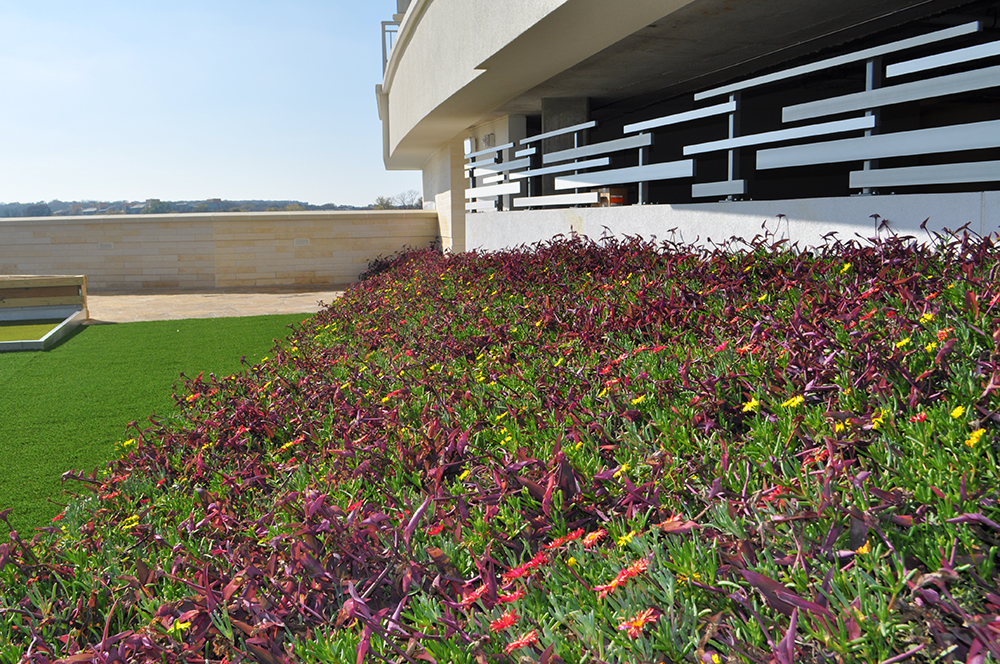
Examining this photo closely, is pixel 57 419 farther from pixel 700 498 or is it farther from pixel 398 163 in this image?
pixel 398 163

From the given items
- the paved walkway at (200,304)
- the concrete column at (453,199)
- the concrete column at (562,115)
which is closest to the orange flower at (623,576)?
the concrete column at (562,115)

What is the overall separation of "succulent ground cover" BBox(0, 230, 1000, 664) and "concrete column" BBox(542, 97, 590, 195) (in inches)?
382

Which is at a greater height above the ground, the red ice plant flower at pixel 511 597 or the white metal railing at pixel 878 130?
the white metal railing at pixel 878 130

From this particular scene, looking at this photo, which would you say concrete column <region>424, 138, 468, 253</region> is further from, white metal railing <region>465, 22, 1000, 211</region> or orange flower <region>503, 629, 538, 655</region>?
orange flower <region>503, 629, 538, 655</region>

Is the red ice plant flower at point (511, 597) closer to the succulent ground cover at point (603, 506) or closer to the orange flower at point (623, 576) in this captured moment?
the succulent ground cover at point (603, 506)

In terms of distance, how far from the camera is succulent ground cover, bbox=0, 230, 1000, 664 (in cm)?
162

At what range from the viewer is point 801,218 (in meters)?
6.41

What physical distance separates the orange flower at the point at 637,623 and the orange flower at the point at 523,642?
19 cm

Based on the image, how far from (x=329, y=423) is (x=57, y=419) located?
14.8 feet

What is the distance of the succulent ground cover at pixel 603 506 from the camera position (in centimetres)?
162

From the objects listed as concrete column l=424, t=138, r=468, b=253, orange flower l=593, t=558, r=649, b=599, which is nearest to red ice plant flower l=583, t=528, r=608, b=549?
orange flower l=593, t=558, r=649, b=599

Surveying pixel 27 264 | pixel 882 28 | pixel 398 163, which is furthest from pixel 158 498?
pixel 398 163

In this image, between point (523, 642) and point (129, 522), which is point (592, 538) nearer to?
point (523, 642)

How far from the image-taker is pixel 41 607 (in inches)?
92.0
